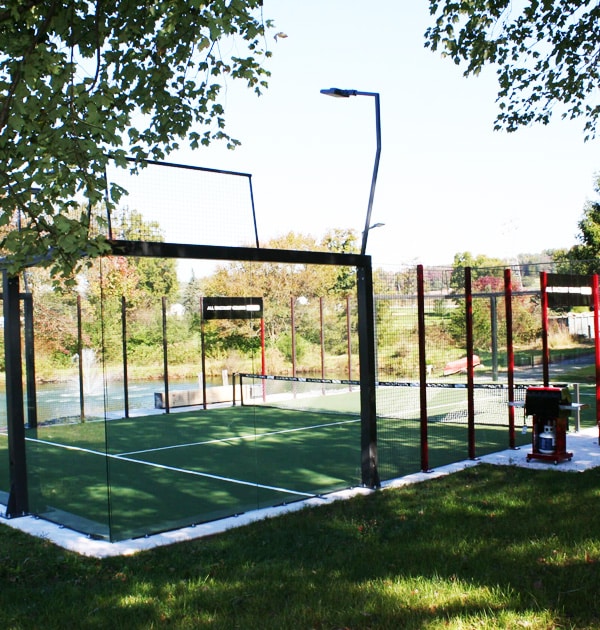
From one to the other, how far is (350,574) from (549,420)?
18.1 ft

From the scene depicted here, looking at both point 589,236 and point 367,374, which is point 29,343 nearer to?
point 367,374

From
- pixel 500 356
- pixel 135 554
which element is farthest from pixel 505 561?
pixel 500 356

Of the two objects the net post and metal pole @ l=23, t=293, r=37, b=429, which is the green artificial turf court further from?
metal pole @ l=23, t=293, r=37, b=429

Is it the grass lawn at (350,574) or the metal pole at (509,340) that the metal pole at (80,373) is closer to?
the grass lawn at (350,574)

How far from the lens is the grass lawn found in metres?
5.05

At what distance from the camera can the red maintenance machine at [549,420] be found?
1024 centimetres

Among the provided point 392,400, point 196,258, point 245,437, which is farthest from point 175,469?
point 392,400

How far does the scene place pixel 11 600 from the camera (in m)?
5.68

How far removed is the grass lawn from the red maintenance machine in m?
2.17

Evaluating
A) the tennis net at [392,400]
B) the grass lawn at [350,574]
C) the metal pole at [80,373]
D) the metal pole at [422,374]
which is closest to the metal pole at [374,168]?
the metal pole at [422,374]

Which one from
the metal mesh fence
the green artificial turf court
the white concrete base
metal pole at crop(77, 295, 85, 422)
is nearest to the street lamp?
the metal mesh fence

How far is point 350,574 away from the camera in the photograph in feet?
19.2

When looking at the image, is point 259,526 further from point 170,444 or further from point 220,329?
point 170,444

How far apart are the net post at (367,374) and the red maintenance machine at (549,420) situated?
2459mm
